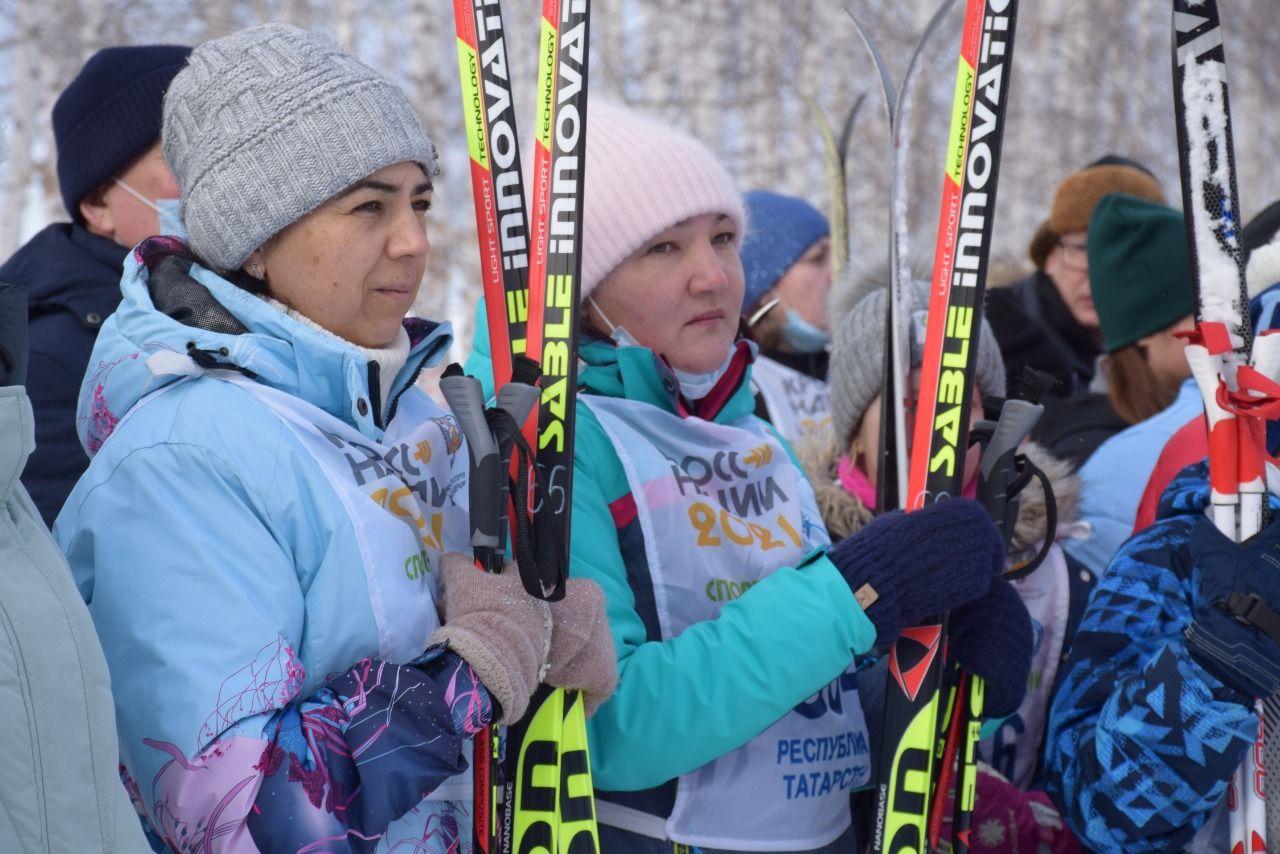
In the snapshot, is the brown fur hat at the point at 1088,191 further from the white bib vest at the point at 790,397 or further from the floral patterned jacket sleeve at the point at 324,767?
the floral patterned jacket sleeve at the point at 324,767

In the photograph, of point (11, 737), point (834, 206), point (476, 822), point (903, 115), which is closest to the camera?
point (11, 737)

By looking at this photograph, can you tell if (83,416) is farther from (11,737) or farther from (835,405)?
(835,405)

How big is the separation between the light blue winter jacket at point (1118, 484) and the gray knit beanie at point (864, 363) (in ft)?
1.26

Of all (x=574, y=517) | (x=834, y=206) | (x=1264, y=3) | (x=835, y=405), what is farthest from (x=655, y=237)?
(x=1264, y=3)

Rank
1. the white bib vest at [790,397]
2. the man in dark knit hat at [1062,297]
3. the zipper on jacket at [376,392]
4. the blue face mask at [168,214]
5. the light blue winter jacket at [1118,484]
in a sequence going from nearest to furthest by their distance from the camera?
the zipper on jacket at [376,392] < the blue face mask at [168,214] < the light blue winter jacket at [1118,484] < the white bib vest at [790,397] < the man in dark knit hat at [1062,297]

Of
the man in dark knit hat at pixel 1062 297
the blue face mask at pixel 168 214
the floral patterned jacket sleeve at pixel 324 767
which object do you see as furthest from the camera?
the man in dark knit hat at pixel 1062 297

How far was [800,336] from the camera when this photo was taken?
4.40 metres

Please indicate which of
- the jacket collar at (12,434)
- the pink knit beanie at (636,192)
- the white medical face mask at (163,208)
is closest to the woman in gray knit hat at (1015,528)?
the pink knit beanie at (636,192)

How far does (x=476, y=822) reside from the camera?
1.85 metres

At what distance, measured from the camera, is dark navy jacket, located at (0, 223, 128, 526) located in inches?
97.7

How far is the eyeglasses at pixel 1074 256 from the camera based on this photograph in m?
4.39

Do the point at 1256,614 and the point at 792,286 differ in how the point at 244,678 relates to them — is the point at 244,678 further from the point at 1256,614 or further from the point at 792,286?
the point at 792,286

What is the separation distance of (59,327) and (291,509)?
1.25 meters

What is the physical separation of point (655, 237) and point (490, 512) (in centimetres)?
66
